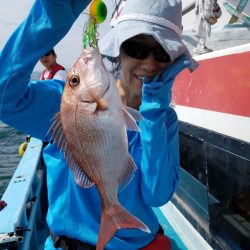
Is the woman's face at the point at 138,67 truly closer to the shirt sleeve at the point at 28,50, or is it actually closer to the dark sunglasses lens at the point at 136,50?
the dark sunglasses lens at the point at 136,50

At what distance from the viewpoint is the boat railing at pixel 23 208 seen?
2850 millimetres

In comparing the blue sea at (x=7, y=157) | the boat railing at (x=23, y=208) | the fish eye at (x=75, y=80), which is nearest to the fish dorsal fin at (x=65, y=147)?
the fish eye at (x=75, y=80)

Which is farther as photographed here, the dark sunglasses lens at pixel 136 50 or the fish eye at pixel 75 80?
the dark sunglasses lens at pixel 136 50

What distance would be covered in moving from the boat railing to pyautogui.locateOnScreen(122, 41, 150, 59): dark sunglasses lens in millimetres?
1811

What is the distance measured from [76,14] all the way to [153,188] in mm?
901

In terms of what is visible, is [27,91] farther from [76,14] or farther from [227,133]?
[227,133]

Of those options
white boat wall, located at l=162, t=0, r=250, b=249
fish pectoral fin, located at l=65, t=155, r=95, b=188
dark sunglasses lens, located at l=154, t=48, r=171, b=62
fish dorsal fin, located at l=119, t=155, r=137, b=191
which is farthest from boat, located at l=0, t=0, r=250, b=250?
fish pectoral fin, located at l=65, t=155, r=95, b=188

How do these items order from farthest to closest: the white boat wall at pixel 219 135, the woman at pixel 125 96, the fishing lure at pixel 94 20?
1. the white boat wall at pixel 219 135
2. the woman at pixel 125 96
3. the fishing lure at pixel 94 20

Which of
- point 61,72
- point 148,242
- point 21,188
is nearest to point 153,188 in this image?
point 148,242

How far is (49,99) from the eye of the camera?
186 centimetres

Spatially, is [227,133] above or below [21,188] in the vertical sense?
above

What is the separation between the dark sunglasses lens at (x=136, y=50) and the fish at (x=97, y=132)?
437 millimetres

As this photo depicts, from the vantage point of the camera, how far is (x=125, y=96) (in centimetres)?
189

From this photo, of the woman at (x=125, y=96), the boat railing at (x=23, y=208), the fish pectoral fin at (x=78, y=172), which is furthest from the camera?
the boat railing at (x=23, y=208)
